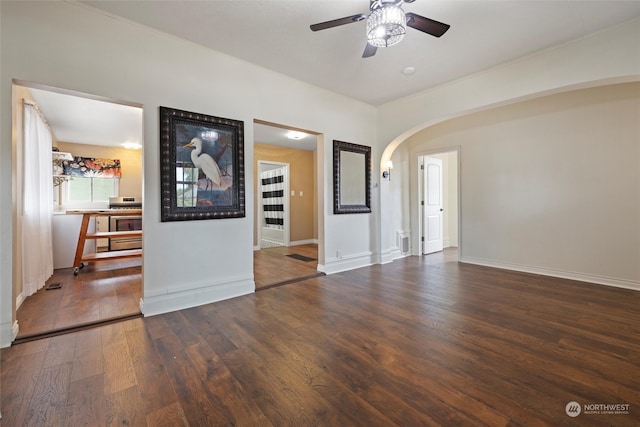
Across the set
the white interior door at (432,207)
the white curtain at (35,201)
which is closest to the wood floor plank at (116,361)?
the white curtain at (35,201)

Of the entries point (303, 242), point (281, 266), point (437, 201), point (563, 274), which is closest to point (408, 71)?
point (437, 201)

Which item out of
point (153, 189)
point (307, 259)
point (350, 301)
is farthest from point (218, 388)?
point (307, 259)

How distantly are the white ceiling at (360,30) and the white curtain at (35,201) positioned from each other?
1808 mm

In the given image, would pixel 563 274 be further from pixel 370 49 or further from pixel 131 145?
pixel 131 145

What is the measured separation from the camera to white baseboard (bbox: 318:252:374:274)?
13.7 ft

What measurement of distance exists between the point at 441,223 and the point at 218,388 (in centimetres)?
586

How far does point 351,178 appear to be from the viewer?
4.50m

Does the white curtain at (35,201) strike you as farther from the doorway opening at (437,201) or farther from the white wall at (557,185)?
the white wall at (557,185)

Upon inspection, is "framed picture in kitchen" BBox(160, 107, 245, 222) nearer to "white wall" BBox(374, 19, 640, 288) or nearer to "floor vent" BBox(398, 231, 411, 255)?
"white wall" BBox(374, 19, 640, 288)

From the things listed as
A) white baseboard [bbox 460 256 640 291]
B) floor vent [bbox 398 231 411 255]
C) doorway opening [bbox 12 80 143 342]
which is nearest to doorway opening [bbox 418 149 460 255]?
floor vent [bbox 398 231 411 255]

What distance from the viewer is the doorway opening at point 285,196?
6070 millimetres

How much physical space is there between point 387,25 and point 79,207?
7783mm

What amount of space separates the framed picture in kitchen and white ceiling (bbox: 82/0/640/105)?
2.72 ft

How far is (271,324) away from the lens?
96.0 inches
